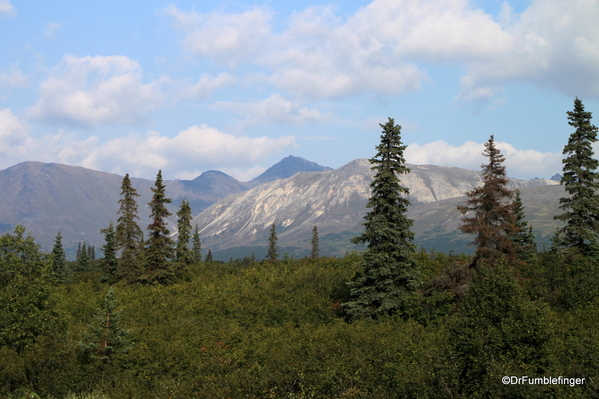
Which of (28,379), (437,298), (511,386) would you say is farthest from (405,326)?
(28,379)

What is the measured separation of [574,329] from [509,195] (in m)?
10.3

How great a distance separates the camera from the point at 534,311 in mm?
15297

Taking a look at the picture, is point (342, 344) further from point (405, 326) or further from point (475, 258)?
point (475, 258)

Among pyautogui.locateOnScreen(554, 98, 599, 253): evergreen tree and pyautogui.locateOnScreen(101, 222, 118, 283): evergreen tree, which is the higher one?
pyautogui.locateOnScreen(554, 98, 599, 253): evergreen tree

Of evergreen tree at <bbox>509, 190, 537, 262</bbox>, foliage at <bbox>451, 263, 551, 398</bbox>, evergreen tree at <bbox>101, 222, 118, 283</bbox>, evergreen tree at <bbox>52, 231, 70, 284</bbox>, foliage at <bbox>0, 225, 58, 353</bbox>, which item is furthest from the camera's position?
evergreen tree at <bbox>52, 231, 70, 284</bbox>

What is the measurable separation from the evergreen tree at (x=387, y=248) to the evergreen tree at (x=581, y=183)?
14336 mm

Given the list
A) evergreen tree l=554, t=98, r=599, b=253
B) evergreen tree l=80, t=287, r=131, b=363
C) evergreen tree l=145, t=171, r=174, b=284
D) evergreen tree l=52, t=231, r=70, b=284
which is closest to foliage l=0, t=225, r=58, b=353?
evergreen tree l=80, t=287, r=131, b=363

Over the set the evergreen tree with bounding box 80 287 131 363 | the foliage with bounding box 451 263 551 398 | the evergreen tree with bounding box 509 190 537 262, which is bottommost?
the evergreen tree with bounding box 80 287 131 363

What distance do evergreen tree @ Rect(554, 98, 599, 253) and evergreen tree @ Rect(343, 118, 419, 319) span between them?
14.3m

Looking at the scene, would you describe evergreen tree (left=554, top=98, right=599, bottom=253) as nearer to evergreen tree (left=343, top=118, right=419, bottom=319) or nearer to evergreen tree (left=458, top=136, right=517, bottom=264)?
evergreen tree (left=458, top=136, right=517, bottom=264)

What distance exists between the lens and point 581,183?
34969mm

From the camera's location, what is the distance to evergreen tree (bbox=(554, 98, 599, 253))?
34500 millimetres

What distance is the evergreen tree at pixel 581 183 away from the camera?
34500 millimetres

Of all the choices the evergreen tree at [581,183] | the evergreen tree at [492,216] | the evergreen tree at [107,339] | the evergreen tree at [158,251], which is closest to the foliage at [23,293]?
the evergreen tree at [107,339]
